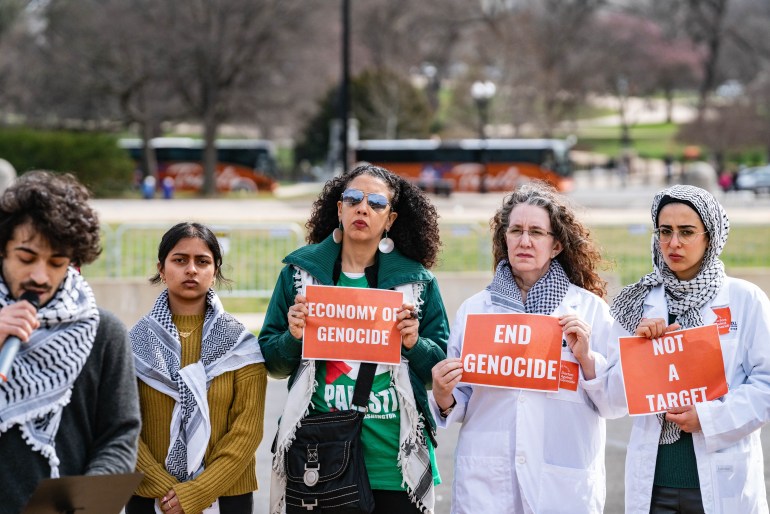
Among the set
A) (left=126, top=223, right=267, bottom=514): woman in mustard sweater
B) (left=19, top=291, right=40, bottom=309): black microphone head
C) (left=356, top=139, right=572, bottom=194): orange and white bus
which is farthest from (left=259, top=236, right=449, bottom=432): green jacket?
(left=356, top=139, right=572, bottom=194): orange and white bus

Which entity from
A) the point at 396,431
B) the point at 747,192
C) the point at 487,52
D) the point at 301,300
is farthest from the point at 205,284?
the point at 487,52

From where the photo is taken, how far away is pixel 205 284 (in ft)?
16.1

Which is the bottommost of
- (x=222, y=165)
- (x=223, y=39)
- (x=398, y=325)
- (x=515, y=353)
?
(x=515, y=353)

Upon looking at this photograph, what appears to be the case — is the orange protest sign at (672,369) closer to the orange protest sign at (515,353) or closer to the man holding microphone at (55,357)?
the orange protest sign at (515,353)

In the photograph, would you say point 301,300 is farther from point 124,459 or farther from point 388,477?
point 124,459

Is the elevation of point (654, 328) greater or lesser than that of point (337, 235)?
lesser

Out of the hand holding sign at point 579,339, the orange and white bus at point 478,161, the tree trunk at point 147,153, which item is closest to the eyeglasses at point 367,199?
the hand holding sign at point 579,339

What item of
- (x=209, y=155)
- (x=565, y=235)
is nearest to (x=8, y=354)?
(x=565, y=235)

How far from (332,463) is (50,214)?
65.8 inches

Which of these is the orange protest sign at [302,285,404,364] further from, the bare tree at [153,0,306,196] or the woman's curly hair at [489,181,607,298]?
the bare tree at [153,0,306,196]

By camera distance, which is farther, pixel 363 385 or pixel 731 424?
pixel 363 385

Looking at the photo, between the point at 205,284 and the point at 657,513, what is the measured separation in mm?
2088

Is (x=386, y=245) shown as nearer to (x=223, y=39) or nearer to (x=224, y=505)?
(x=224, y=505)

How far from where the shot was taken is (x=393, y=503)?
4.68 m
